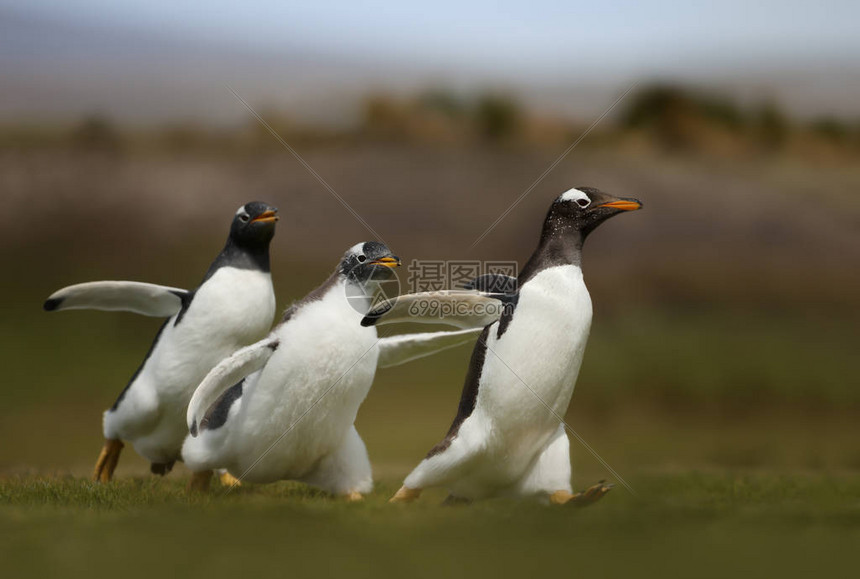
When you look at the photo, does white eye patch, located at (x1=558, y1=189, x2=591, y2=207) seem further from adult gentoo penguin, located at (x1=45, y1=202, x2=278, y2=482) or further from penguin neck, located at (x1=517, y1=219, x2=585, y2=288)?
adult gentoo penguin, located at (x1=45, y1=202, x2=278, y2=482)

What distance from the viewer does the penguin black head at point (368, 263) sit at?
4.11 metres

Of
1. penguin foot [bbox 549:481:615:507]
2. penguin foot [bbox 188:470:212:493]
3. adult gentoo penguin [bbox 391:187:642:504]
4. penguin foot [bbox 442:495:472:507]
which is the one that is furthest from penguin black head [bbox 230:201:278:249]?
penguin foot [bbox 549:481:615:507]

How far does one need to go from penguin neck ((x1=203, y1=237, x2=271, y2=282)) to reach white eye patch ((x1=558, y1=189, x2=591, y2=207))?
1.44 m

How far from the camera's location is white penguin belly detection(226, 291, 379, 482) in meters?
4.06

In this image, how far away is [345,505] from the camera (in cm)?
410


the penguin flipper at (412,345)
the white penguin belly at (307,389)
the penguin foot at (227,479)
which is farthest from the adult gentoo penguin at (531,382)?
the penguin foot at (227,479)

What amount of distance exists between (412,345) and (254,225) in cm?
92

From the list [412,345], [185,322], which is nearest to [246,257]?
[185,322]

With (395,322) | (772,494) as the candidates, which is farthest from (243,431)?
(772,494)

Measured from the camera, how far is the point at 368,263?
4109 millimetres

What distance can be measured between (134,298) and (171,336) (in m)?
0.40

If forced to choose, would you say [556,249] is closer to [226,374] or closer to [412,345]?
[412,345]

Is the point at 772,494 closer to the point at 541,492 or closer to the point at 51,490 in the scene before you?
the point at 541,492

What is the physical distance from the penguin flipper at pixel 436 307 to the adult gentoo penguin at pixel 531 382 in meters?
0.06
